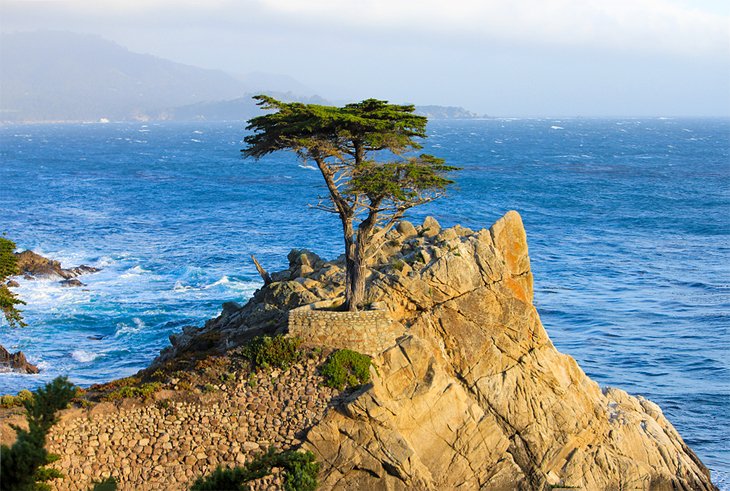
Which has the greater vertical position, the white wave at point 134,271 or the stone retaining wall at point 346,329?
the stone retaining wall at point 346,329

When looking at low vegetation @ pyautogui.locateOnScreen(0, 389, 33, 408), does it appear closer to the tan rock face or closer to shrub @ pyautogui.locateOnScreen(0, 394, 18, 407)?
shrub @ pyautogui.locateOnScreen(0, 394, 18, 407)

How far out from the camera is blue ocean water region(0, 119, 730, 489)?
3950cm

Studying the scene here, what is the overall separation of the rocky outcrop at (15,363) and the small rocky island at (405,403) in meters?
12.2

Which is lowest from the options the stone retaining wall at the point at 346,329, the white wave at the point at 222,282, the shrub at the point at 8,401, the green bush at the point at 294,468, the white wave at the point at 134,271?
the white wave at the point at 134,271

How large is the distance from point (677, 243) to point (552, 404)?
148ft

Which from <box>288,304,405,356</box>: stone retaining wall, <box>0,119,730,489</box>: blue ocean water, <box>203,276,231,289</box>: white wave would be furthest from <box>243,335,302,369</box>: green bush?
<box>203,276,231,289</box>: white wave

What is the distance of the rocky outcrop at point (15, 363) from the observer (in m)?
36.9

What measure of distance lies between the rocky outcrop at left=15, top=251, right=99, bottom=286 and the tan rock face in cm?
3265

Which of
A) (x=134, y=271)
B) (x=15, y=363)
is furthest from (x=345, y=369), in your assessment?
(x=134, y=271)

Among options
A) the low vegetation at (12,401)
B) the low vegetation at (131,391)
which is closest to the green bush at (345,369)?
the low vegetation at (131,391)

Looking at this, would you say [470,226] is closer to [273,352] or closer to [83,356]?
[83,356]

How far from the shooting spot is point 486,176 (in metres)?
108

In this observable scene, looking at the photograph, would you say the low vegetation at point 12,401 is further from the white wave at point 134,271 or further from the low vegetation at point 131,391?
the white wave at point 134,271

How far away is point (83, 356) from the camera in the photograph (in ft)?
128
